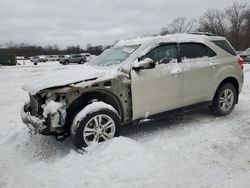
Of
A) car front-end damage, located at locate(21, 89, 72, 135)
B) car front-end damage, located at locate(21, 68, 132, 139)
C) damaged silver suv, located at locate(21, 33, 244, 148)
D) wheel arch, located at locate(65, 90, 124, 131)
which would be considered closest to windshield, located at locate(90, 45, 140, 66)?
damaged silver suv, located at locate(21, 33, 244, 148)

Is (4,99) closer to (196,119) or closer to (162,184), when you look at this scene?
(196,119)

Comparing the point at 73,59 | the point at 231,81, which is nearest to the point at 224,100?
the point at 231,81

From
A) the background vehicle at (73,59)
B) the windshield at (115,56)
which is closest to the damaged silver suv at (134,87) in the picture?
the windshield at (115,56)

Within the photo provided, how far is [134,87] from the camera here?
484cm

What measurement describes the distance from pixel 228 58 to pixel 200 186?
361 cm

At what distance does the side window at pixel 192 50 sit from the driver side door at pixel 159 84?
193 mm

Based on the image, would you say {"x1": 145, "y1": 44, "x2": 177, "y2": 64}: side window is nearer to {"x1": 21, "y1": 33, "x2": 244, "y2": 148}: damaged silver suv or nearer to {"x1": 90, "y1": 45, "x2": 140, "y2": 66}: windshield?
{"x1": 21, "y1": 33, "x2": 244, "y2": 148}: damaged silver suv

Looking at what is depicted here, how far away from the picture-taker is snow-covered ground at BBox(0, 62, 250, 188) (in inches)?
141

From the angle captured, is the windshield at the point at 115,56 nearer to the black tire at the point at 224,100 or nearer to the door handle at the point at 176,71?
the door handle at the point at 176,71

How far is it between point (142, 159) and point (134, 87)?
1.29 meters

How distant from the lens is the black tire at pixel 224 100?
20.1ft

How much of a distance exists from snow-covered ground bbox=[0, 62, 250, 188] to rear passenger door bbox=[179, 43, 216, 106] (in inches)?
22.5

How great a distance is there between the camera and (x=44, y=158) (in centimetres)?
444

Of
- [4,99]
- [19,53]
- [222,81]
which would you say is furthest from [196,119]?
[19,53]
